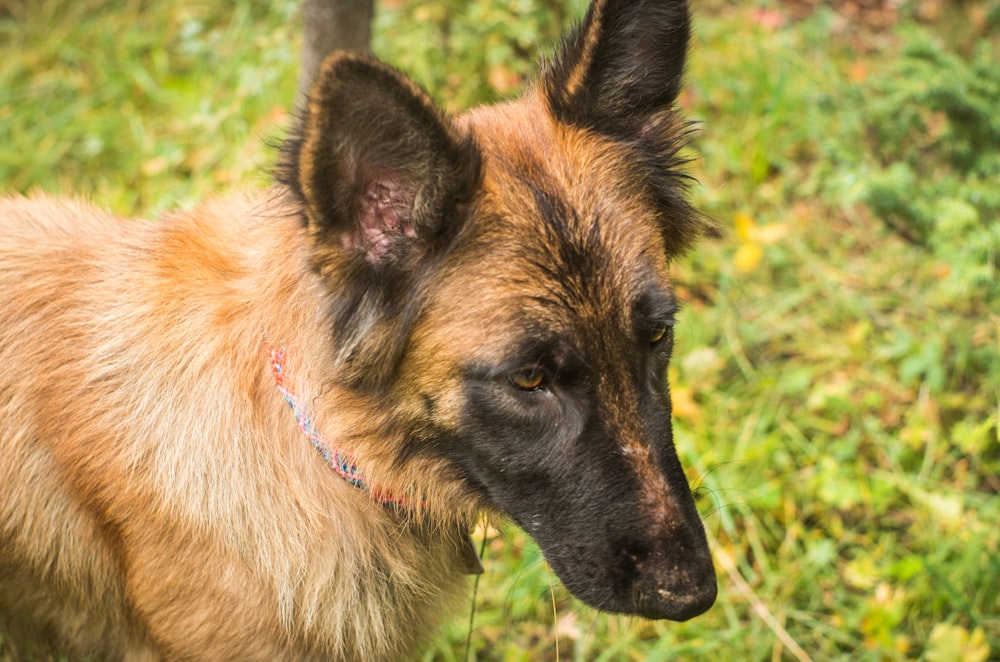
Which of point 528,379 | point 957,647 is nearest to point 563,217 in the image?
point 528,379

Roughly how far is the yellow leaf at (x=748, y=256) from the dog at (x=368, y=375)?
2378mm

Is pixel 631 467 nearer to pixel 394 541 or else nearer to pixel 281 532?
pixel 394 541

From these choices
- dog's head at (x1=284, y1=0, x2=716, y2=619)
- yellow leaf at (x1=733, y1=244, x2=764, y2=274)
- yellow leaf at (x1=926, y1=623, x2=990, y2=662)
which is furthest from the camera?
yellow leaf at (x1=733, y1=244, x2=764, y2=274)

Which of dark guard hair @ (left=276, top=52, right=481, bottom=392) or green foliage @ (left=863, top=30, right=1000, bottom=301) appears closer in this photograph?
dark guard hair @ (left=276, top=52, right=481, bottom=392)

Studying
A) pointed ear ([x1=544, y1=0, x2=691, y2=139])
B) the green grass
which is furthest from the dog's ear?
the green grass

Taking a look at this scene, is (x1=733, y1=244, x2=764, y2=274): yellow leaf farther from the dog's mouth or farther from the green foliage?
the dog's mouth

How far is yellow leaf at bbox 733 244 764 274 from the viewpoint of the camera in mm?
5227

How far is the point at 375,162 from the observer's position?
A: 7.47 feet

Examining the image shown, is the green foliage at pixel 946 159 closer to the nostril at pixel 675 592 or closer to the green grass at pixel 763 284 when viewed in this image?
the green grass at pixel 763 284

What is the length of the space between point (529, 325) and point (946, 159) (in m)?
3.38

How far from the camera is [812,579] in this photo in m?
4.08

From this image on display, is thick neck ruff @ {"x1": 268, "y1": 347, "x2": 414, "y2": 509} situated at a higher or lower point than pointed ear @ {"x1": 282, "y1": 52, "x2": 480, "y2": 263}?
lower

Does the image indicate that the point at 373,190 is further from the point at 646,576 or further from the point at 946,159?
the point at 946,159

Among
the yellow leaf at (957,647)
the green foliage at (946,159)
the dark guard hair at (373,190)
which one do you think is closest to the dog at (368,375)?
the dark guard hair at (373,190)
